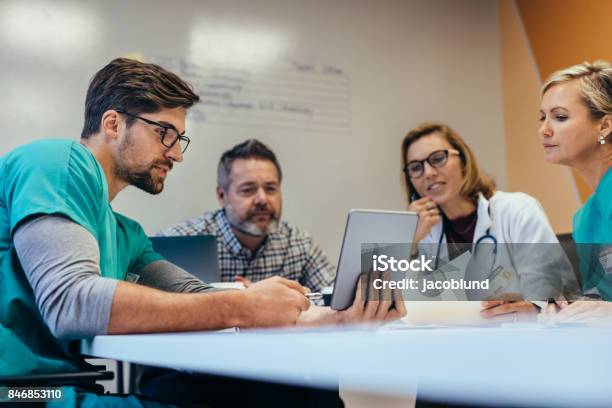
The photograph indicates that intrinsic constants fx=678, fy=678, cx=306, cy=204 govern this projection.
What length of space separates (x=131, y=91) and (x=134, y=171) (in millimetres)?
176

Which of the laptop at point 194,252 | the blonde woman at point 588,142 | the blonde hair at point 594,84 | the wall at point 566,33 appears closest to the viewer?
the blonde woman at point 588,142

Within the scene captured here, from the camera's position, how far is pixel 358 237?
118 cm

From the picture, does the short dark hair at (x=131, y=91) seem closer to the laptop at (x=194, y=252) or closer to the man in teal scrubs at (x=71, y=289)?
the man in teal scrubs at (x=71, y=289)

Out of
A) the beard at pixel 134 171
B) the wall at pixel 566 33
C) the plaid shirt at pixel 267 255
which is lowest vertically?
the plaid shirt at pixel 267 255

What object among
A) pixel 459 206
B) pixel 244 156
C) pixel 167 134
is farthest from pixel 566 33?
pixel 167 134

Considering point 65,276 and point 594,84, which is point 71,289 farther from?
point 594,84

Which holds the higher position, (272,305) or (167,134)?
(167,134)

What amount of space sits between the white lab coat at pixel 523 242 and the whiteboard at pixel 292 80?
45.5 inches

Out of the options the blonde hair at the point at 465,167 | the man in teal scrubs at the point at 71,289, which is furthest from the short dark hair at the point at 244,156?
the man in teal scrubs at the point at 71,289

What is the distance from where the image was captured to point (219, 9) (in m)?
3.48

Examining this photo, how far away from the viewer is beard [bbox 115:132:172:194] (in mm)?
1487

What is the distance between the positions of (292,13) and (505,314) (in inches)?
103

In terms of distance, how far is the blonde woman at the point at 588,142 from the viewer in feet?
6.43

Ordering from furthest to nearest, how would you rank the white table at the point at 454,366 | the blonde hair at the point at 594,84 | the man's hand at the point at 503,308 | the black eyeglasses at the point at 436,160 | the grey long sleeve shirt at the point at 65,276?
1. the black eyeglasses at the point at 436,160
2. the blonde hair at the point at 594,84
3. the man's hand at the point at 503,308
4. the grey long sleeve shirt at the point at 65,276
5. the white table at the point at 454,366
